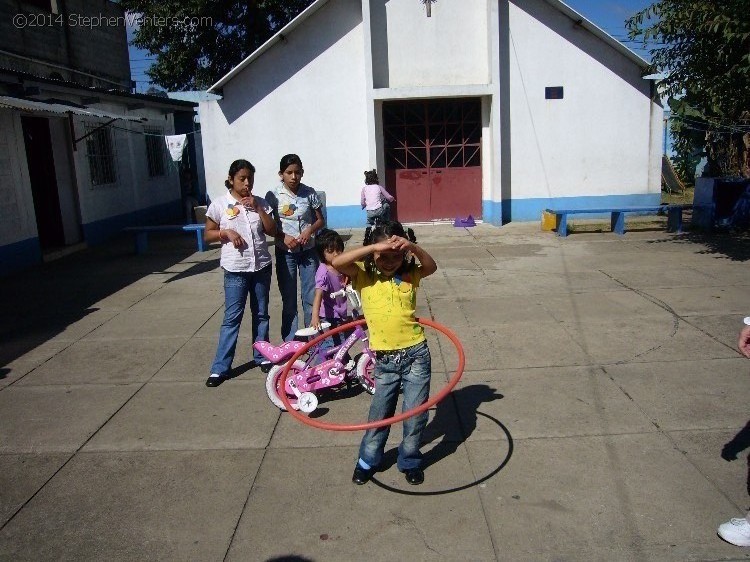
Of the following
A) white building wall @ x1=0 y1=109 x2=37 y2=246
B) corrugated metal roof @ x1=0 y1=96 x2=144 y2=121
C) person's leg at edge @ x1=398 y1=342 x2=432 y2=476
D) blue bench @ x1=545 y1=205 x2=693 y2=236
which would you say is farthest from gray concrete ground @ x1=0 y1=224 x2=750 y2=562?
blue bench @ x1=545 y1=205 x2=693 y2=236

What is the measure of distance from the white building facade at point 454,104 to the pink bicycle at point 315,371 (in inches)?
405

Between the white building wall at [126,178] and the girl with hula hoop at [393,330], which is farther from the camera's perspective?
the white building wall at [126,178]

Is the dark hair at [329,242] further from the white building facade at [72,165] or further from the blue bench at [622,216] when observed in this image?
the blue bench at [622,216]

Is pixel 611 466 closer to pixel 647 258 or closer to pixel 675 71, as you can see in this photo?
pixel 647 258

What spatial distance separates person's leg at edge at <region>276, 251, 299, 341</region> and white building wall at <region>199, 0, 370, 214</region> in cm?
977

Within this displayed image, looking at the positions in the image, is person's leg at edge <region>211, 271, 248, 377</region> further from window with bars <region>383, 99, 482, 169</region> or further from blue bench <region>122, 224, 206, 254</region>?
window with bars <region>383, 99, 482, 169</region>

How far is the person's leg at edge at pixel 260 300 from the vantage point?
5801 millimetres

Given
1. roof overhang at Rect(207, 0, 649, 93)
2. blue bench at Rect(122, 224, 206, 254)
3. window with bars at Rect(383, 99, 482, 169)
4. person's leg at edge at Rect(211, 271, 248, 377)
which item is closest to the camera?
person's leg at edge at Rect(211, 271, 248, 377)

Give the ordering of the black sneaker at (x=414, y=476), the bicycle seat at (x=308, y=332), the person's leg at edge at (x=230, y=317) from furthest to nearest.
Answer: the person's leg at edge at (x=230, y=317), the bicycle seat at (x=308, y=332), the black sneaker at (x=414, y=476)

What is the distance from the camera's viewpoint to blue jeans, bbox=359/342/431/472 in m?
3.82

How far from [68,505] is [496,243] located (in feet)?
33.7

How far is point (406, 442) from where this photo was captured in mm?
3955

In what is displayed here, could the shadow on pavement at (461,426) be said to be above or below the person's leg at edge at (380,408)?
below

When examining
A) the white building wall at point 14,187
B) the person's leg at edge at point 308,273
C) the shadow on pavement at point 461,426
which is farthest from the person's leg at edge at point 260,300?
the white building wall at point 14,187
